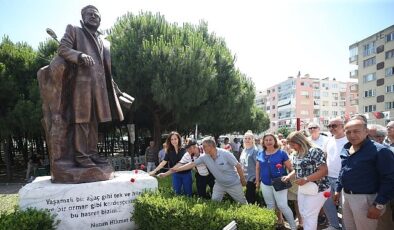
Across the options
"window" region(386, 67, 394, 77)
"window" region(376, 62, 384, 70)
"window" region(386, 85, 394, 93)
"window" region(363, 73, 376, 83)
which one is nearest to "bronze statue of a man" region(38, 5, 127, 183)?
"window" region(386, 67, 394, 77)

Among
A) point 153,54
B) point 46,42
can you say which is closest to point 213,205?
point 153,54

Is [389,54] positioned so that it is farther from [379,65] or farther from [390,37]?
[379,65]

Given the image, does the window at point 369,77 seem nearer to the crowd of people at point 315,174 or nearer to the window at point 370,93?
the window at point 370,93

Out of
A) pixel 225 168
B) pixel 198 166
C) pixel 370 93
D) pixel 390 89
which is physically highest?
pixel 390 89

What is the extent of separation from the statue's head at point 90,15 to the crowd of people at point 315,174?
274cm

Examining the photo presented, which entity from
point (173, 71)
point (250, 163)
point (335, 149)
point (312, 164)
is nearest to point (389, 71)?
point (173, 71)

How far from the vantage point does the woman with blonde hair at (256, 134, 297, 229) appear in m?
5.45

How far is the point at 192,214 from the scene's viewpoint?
176 inches

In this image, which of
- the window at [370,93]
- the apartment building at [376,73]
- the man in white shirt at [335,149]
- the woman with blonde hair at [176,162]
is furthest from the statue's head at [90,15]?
the window at [370,93]

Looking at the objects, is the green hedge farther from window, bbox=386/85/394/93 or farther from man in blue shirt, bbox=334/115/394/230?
window, bbox=386/85/394/93

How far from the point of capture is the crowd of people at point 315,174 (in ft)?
12.4

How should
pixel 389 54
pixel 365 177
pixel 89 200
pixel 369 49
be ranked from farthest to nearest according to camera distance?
pixel 369 49, pixel 389 54, pixel 89 200, pixel 365 177

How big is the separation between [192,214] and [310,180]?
168cm

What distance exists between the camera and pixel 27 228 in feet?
13.5
